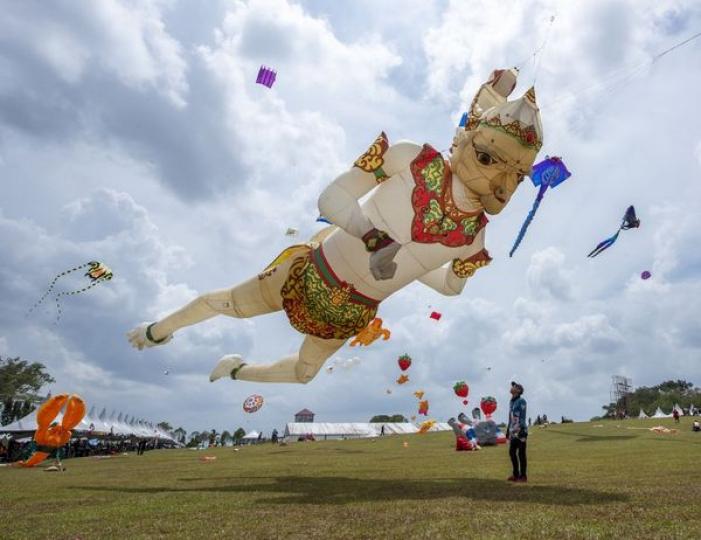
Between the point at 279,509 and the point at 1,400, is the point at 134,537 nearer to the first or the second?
the point at 279,509

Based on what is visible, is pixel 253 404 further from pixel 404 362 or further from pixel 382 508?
pixel 382 508

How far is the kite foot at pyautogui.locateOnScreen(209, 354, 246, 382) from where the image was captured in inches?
387

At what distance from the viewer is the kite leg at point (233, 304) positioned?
331 inches

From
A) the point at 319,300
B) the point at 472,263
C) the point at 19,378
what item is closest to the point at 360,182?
the point at 319,300

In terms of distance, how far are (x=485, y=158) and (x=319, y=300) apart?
9.52ft

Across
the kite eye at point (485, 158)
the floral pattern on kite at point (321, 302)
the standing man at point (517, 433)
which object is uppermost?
the kite eye at point (485, 158)

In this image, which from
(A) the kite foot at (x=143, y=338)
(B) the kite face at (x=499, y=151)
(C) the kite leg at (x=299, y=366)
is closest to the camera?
(B) the kite face at (x=499, y=151)

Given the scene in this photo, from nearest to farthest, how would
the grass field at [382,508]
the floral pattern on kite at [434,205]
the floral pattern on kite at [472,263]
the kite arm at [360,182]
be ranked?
the grass field at [382,508], the kite arm at [360,182], the floral pattern on kite at [434,205], the floral pattern on kite at [472,263]

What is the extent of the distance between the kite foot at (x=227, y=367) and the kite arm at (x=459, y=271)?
3.55 meters

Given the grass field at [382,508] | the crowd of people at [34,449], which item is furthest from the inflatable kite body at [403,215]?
the crowd of people at [34,449]

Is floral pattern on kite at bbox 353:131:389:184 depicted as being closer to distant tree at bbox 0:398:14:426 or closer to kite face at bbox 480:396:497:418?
kite face at bbox 480:396:497:418

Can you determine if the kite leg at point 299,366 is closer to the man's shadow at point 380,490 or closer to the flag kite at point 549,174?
the man's shadow at point 380,490

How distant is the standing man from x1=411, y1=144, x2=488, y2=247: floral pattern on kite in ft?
8.30

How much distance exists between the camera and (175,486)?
8.13 metres
